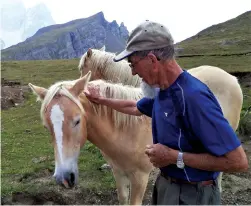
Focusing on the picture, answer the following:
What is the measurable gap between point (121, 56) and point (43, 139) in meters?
11.1

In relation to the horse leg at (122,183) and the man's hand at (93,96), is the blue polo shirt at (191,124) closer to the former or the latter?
the man's hand at (93,96)

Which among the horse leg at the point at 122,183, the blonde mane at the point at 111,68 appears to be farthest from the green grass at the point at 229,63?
the horse leg at the point at 122,183

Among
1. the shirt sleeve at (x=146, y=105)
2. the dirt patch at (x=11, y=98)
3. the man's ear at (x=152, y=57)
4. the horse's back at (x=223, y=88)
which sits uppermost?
the man's ear at (x=152, y=57)

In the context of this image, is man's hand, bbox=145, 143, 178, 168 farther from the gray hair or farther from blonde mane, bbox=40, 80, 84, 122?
→ blonde mane, bbox=40, 80, 84, 122

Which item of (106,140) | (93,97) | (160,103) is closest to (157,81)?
(160,103)

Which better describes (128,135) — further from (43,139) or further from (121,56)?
(43,139)

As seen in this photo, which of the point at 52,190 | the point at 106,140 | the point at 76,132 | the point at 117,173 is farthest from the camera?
the point at 52,190

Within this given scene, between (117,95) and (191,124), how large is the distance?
254 centimetres

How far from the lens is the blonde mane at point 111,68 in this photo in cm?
747

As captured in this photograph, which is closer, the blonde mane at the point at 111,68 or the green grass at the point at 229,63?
the blonde mane at the point at 111,68

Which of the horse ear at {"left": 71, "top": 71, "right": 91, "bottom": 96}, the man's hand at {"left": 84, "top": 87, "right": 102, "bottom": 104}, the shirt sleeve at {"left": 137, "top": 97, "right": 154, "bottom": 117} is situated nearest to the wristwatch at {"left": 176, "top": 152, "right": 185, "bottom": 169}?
the shirt sleeve at {"left": 137, "top": 97, "right": 154, "bottom": 117}

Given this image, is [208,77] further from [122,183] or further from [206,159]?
[206,159]

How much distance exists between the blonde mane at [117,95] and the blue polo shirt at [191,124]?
2.11 meters

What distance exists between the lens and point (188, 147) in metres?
2.62
